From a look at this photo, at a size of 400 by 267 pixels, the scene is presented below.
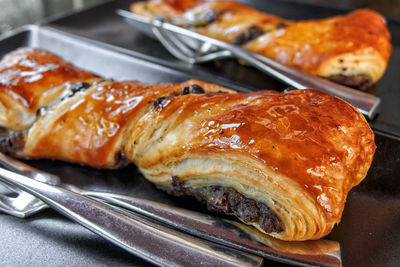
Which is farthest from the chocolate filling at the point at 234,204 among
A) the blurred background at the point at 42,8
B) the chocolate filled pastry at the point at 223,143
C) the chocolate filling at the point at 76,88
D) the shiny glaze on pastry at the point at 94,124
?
the blurred background at the point at 42,8

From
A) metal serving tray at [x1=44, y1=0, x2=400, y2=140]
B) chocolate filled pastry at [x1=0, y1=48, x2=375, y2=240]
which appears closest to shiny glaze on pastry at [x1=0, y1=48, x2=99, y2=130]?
chocolate filled pastry at [x1=0, y1=48, x2=375, y2=240]

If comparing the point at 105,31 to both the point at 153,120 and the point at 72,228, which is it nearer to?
the point at 153,120

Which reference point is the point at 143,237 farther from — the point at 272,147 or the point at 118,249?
the point at 272,147

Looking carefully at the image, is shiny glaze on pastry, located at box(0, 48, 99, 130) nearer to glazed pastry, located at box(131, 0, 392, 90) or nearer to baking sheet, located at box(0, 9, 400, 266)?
baking sheet, located at box(0, 9, 400, 266)

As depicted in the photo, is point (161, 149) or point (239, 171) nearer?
point (239, 171)

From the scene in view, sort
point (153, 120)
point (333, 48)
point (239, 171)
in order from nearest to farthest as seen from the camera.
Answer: point (239, 171)
point (153, 120)
point (333, 48)

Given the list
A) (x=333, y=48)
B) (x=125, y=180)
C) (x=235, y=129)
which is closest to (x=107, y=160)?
(x=125, y=180)

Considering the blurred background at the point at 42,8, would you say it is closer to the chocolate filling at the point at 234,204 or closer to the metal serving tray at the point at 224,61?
the metal serving tray at the point at 224,61
